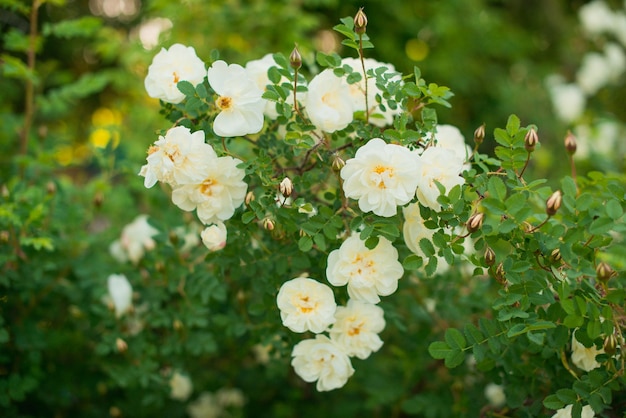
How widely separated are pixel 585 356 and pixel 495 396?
535 millimetres

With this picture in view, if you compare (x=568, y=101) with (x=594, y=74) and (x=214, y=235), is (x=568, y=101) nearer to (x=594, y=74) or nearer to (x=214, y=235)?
(x=594, y=74)

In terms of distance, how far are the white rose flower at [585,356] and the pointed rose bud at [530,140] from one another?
45 cm

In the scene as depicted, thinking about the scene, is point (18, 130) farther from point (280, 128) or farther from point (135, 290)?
point (280, 128)

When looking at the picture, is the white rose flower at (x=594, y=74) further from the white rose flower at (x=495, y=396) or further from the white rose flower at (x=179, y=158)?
the white rose flower at (x=179, y=158)

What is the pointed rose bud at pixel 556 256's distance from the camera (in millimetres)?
1264

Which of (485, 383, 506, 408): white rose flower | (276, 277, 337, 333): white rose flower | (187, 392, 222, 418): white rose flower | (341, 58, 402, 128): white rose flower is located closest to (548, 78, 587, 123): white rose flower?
(485, 383, 506, 408): white rose flower

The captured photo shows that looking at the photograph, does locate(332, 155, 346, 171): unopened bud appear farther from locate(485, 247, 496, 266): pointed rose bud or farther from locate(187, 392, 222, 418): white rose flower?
locate(187, 392, 222, 418): white rose flower

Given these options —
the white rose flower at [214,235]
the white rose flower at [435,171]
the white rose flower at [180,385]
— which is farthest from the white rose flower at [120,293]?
the white rose flower at [435,171]

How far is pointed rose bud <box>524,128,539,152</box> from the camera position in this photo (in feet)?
4.18

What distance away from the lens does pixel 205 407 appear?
232 cm

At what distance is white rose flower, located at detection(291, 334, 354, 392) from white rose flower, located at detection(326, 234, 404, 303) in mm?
163

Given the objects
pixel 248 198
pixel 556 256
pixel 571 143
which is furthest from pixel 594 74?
pixel 248 198

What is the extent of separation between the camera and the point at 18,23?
3.87 metres

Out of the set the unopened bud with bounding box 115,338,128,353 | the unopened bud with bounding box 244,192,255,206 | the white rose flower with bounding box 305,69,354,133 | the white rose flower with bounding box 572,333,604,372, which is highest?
the white rose flower with bounding box 305,69,354,133
